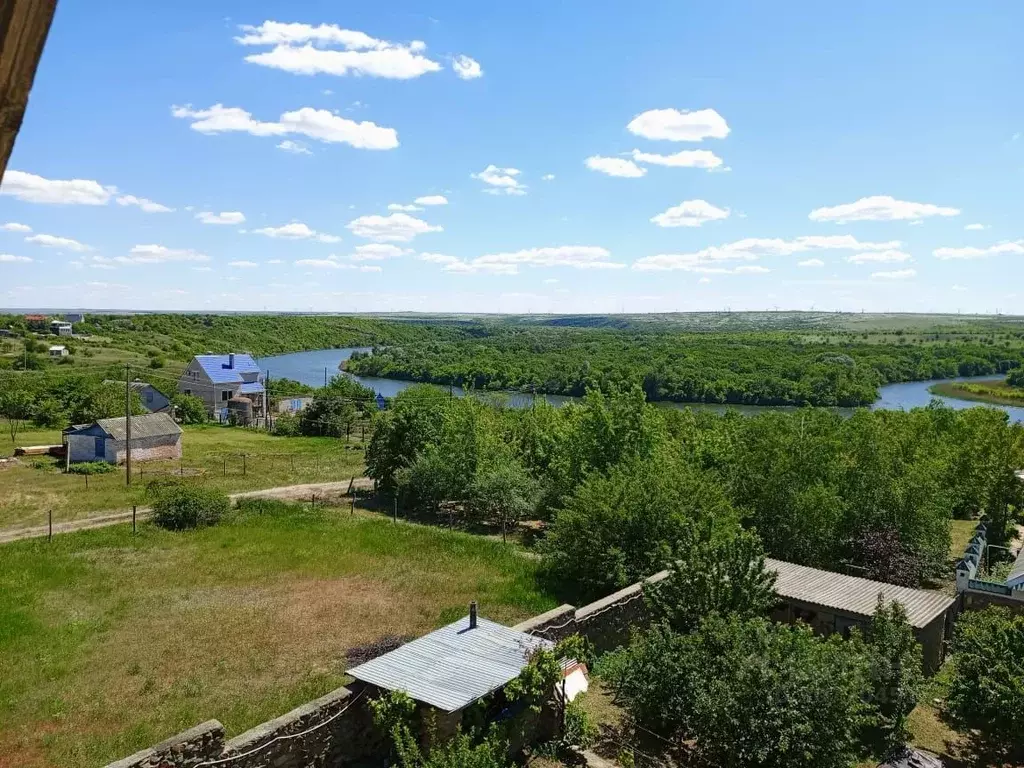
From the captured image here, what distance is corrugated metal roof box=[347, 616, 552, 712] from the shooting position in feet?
30.4

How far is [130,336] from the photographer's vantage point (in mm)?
111125

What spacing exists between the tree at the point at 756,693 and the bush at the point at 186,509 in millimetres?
18268

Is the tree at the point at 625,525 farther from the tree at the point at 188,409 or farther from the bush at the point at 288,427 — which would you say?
the tree at the point at 188,409

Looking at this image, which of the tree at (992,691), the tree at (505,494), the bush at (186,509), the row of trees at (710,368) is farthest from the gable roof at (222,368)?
the tree at (992,691)

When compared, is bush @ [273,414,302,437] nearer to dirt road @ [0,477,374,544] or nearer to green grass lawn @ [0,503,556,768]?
dirt road @ [0,477,374,544]

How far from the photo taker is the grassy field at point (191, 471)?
27.5m

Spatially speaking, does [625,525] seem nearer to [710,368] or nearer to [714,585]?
[714,585]

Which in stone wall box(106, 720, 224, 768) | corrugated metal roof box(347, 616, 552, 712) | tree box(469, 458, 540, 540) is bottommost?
tree box(469, 458, 540, 540)

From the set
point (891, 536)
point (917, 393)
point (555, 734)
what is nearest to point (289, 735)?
point (555, 734)

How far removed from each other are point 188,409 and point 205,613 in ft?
129

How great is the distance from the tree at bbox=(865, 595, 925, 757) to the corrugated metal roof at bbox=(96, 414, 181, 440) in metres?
34.6

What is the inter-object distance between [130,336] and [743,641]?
388 feet

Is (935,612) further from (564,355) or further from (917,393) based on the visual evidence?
(564,355)

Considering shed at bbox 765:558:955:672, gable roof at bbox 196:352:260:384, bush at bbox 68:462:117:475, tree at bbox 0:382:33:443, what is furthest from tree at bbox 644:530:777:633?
tree at bbox 0:382:33:443
